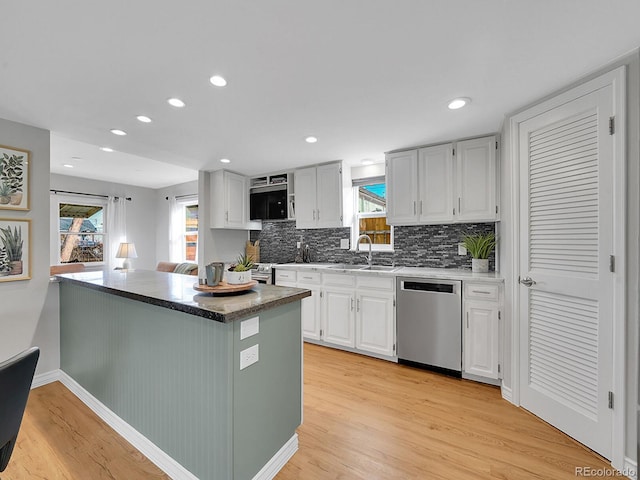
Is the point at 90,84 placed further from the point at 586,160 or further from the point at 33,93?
the point at 586,160

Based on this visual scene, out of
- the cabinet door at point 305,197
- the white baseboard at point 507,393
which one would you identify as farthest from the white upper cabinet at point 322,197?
the white baseboard at point 507,393

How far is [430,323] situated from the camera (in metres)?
2.76

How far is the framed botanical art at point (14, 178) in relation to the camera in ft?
7.60

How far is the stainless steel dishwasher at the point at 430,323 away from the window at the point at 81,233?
228 inches

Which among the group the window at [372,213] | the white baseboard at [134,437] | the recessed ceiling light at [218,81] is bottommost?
the white baseboard at [134,437]

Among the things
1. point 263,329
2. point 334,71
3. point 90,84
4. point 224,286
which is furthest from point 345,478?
point 90,84

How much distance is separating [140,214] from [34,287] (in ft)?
13.2

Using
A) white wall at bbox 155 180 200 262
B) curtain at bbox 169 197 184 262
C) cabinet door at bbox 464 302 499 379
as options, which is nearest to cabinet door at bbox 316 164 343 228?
cabinet door at bbox 464 302 499 379

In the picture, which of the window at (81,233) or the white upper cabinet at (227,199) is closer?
the white upper cabinet at (227,199)

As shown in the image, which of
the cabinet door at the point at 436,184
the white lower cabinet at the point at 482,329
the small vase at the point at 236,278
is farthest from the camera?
the cabinet door at the point at 436,184

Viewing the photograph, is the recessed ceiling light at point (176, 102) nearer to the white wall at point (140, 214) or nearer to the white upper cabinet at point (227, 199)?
the white upper cabinet at point (227, 199)

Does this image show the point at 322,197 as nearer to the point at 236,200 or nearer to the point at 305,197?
the point at 305,197

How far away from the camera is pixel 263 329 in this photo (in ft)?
5.04

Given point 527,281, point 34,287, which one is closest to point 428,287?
point 527,281
